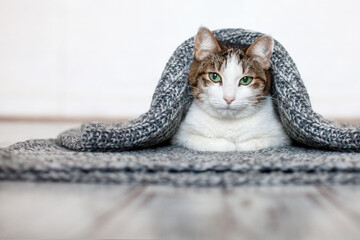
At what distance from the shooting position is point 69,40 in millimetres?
2465

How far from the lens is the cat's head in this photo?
1.19 m

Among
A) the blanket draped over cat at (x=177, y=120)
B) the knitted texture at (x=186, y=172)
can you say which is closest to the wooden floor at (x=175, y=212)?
the knitted texture at (x=186, y=172)

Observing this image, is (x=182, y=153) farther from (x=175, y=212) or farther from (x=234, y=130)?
(x=175, y=212)

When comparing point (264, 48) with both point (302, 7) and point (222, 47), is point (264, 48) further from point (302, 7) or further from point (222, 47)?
point (302, 7)

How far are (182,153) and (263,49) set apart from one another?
0.46 metres

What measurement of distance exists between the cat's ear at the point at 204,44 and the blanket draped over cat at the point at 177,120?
0.12ft

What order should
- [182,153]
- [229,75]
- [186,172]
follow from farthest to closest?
[229,75] < [182,153] < [186,172]

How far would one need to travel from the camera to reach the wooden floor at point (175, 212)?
504 millimetres

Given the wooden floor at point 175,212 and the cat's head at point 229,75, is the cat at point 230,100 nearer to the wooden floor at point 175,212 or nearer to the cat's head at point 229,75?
the cat's head at point 229,75

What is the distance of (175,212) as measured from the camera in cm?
58

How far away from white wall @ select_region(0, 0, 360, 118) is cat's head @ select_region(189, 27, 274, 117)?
118 cm

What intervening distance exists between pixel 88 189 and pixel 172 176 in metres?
0.17

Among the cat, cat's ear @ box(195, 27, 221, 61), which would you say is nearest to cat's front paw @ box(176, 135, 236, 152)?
the cat

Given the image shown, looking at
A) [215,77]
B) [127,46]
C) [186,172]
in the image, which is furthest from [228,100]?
[127,46]
